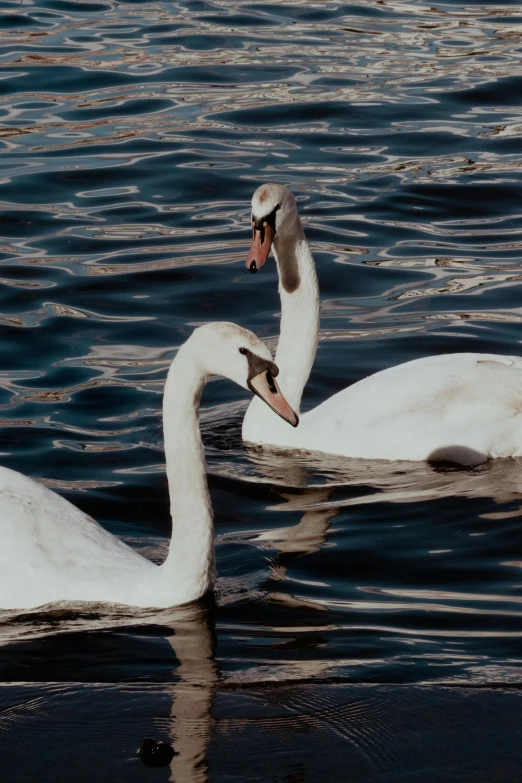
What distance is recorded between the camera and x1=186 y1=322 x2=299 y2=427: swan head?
5.94 m

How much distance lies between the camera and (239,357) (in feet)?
19.6

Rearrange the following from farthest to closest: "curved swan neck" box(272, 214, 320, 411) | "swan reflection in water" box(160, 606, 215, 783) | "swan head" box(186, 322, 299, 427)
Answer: "curved swan neck" box(272, 214, 320, 411)
"swan head" box(186, 322, 299, 427)
"swan reflection in water" box(160, 606, 215, 783)

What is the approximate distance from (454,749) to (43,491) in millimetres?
2277

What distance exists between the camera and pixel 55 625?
6164mm

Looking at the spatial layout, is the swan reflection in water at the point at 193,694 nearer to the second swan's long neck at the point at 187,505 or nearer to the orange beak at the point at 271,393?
the second swan's long neck at the point at 187,505

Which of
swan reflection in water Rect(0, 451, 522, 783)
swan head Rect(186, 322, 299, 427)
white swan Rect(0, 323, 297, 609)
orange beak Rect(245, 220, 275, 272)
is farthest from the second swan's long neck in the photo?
orange beak Rect(245, 220, 275, 272)

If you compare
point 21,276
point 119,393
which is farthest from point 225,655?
point 21,276

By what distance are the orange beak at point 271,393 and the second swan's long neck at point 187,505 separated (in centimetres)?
30

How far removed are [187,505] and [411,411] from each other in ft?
7.94

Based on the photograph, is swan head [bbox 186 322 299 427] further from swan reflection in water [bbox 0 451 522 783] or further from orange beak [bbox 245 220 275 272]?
orange beak [bbox 245 220 275 272]

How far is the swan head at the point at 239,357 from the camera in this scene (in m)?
5.94

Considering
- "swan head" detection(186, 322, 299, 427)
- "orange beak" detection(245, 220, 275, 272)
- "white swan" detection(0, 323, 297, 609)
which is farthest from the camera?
"orange beak" detection(245, 220, 275, 272)

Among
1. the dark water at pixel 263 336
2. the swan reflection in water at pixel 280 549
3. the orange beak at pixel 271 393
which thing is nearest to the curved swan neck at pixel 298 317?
the dark water at pixel 263 336

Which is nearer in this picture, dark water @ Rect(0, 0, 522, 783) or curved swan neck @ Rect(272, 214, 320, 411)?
dark water @ Rect(0, 0, 522, 783)
